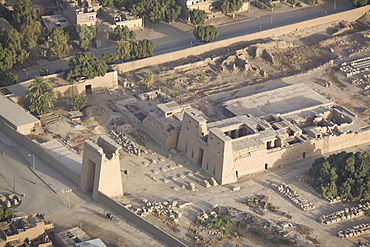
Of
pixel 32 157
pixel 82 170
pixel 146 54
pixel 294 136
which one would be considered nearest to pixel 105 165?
pixel 82 170

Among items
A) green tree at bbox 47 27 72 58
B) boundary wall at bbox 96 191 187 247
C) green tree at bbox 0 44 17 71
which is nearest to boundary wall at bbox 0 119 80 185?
boundary wall at bbox 96 191 187 247

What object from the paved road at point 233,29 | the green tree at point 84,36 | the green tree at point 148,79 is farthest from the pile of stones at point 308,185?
the green tree at point 84,36

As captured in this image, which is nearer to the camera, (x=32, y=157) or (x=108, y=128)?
(x=32, y=157)

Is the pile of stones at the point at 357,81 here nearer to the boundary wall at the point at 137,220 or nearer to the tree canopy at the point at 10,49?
the boundary wall at the point at 137,220

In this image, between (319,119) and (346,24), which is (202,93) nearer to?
(319,119)

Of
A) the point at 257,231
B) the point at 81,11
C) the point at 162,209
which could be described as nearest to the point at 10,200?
the point at 162,209

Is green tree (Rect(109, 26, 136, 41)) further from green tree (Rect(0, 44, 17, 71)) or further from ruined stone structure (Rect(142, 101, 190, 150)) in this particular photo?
ruined stone structure (Rect(142, 101, 190, 150))
